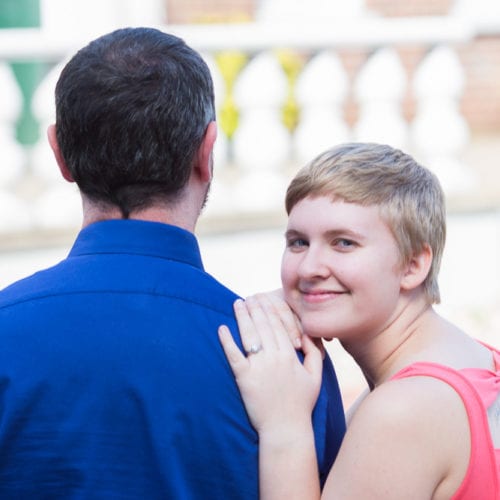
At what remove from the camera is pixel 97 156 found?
2.15m

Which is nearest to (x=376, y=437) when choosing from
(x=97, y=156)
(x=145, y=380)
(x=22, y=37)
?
(x=145, y=380)

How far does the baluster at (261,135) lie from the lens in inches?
279

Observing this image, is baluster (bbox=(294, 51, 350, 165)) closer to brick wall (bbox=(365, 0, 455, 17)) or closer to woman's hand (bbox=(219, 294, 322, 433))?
brick wall (bbox=(365, 0, 455, 17))

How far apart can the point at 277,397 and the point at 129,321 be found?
1.07ft

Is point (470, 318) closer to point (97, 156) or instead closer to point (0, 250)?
point (0, 250)

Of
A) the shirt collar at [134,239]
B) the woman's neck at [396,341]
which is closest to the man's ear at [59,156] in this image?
the shirt collar at [134,239]

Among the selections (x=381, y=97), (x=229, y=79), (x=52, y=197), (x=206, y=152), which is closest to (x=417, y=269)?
(x=206, y=152)

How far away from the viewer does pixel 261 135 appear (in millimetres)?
7207

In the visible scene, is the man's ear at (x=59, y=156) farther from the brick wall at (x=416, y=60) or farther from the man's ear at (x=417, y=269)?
the brick wall at (x=416, y=60)

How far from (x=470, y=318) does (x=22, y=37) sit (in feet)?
10.3

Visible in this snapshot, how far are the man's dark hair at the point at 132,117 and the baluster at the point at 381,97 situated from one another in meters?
5.27

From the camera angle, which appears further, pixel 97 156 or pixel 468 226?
pixel 468 226

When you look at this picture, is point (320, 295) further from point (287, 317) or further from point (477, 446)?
point (477, 446)

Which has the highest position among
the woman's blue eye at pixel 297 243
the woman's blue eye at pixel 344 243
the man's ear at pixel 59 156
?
the man's ear at pixel 59 156
